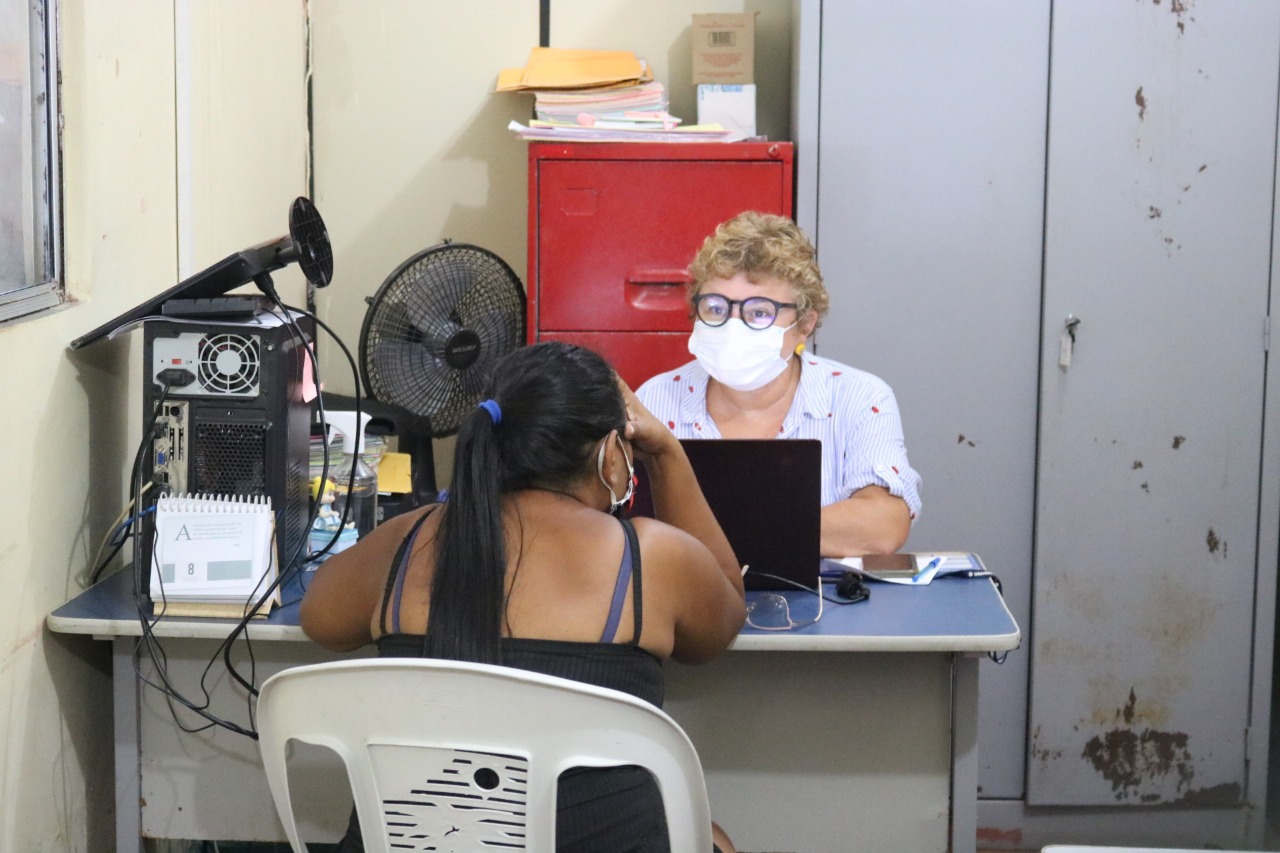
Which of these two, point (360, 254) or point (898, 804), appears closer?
point (898, 804)

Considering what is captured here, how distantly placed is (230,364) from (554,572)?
705mm

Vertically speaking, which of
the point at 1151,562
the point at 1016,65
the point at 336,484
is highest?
the point at 1016,65

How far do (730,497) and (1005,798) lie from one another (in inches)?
60.2

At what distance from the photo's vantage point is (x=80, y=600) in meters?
1.96

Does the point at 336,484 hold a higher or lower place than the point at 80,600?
higher

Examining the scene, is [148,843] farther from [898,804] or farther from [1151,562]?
[1151,562]

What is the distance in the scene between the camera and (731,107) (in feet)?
9.92

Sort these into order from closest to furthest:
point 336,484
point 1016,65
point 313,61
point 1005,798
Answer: point 336,484, point 1016,65, point 1005,798, point 313,61

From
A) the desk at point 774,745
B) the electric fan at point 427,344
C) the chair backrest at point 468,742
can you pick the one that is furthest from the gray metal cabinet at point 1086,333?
the chair backrest at point 468,742

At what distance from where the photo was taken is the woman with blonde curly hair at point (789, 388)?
91.8 inches

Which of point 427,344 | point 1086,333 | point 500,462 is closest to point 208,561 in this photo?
point 500,462

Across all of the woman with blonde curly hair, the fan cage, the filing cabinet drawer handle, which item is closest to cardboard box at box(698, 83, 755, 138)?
the filing cabinet drawer handle

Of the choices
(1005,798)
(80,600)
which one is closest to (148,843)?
(80,600)

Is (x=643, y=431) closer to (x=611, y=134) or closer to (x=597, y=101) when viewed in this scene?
(x=611, y=134)
